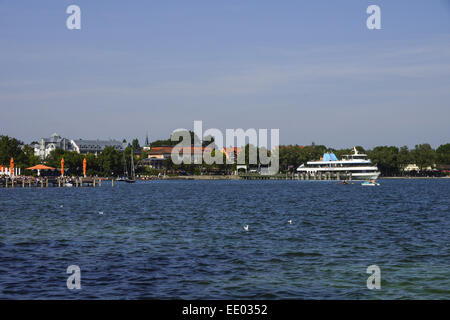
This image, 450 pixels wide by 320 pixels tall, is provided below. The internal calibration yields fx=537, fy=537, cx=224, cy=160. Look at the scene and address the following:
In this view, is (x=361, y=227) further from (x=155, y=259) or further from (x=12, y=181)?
(x=12, y=181)

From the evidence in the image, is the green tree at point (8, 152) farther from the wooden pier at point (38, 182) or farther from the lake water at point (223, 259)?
the lake water at point (223, 259)

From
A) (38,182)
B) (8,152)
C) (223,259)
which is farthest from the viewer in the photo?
(8,152)

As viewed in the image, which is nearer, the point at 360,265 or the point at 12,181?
the point at 360,265

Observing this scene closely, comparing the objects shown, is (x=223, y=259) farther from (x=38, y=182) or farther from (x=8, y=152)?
(x=8, y=152)

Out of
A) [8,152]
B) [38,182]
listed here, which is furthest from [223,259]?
[8,152]

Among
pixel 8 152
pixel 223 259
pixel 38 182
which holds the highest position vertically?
pixel 8 152

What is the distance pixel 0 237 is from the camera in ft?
106

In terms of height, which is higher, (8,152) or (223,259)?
(8,152)

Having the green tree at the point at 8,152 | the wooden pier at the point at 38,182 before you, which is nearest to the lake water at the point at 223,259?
the wooden pier at the point at 38,182

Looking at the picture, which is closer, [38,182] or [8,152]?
[38,182]
